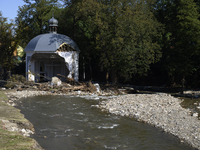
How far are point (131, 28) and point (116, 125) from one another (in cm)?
1558

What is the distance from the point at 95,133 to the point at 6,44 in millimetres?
23302

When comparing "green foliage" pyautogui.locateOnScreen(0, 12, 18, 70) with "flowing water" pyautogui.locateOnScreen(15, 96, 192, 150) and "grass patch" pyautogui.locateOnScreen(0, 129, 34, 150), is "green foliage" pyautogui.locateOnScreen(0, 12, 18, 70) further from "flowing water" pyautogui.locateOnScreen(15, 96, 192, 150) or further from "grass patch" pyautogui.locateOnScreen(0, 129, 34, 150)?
"grass patch" pyautogui.locateOnScreen(0, 129, 34, 150)

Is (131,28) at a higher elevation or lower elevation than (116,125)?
higher

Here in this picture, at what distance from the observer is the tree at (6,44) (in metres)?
28.5

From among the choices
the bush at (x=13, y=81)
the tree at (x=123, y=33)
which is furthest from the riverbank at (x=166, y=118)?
the bush at (x=13, y=81)

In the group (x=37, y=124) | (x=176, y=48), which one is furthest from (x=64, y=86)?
(x=37, y=124)

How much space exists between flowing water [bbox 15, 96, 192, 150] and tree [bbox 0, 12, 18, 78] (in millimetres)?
17600

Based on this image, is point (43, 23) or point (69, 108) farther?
point (43, 23)

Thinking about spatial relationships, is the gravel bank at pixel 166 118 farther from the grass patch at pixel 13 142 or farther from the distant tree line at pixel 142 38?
the distant tree line at pixel 142 38

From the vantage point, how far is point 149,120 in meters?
11.0

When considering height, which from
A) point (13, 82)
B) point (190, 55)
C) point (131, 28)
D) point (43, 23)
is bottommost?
point (13, 82)

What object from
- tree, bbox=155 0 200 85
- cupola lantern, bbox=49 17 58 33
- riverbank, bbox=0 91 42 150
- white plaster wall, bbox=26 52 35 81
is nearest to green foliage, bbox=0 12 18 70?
white plaster wall, bbox=26 52 35 81

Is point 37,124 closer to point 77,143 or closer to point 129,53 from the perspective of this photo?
point 77,143

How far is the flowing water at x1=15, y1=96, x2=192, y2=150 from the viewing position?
7750mm
